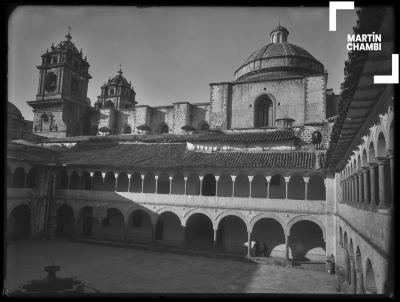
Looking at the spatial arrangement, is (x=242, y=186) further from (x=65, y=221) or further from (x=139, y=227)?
(x=65, y=221)

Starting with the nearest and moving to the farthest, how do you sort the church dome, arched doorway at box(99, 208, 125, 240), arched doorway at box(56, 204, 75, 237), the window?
1. arched doorway at box(99, 208, 125, 240)
2. arched doorway at box(56, 204, 75, 237)
3. the window
4. the church dome

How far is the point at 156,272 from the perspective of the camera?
17984mm

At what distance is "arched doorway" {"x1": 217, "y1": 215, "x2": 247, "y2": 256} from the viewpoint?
77.4 feet

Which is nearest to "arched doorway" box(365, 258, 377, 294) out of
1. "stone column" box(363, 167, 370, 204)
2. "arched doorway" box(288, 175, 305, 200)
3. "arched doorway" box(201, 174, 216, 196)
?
"stone column" box(363, 167, 370, 204)

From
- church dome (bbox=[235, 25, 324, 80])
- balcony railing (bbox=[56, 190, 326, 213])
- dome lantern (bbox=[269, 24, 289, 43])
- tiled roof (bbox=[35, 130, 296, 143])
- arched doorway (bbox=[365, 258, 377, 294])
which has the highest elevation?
dome lantern (bbox=[269, 24, 289, 43])

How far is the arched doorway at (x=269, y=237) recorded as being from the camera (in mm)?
22406

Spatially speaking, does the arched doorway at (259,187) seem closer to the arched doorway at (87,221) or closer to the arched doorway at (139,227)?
the arched doorway at (139,227)

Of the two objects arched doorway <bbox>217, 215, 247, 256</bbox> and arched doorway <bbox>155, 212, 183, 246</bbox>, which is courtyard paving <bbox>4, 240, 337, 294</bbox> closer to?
arched doorway <bbox>217, 215, 247, 256</bbox>

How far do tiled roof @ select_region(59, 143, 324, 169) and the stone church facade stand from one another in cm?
9

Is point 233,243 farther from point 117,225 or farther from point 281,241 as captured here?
point 117,225

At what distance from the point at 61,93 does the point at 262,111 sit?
22.1 metres

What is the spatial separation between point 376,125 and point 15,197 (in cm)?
2467

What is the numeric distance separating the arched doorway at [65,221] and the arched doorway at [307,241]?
1780 centimetres

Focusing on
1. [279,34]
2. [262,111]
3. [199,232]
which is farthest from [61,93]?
[279,34]
